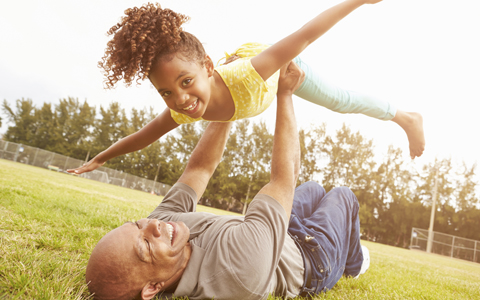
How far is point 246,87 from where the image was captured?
313cm

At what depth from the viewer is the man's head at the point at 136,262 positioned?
65.7 inches

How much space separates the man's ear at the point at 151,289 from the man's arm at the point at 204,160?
1.14 metres

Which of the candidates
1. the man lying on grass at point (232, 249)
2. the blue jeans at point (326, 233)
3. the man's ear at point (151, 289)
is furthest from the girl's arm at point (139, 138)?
the man's ear at point (151, 289)

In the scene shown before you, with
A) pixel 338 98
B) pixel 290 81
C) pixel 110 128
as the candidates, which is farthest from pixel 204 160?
pixel 110 128

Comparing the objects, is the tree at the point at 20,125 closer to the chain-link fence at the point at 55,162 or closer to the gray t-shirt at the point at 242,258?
the chain-link fence at the point at 55,162

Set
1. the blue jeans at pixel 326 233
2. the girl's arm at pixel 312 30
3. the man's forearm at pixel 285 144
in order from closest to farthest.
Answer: the man's forearm at pixel 285 144
the blue jeans at pixel 326 233
the girl's arm at pixel 312 30

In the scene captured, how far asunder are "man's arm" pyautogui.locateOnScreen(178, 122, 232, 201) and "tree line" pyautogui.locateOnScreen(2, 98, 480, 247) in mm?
33944

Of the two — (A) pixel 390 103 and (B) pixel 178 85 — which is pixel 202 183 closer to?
(B) pixel 178 85

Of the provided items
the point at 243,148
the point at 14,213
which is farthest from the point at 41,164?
the point at 14,213

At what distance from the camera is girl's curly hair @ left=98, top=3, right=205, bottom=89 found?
270 centimetres

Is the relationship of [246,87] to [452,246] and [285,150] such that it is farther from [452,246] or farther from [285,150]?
[452,246]

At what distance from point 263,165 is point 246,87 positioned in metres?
36.7

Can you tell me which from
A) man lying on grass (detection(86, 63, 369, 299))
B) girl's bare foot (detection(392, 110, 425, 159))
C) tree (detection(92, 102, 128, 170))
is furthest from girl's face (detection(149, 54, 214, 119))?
tree (detection(92, 102, 128, 170))

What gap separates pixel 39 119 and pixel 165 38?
180 ft
